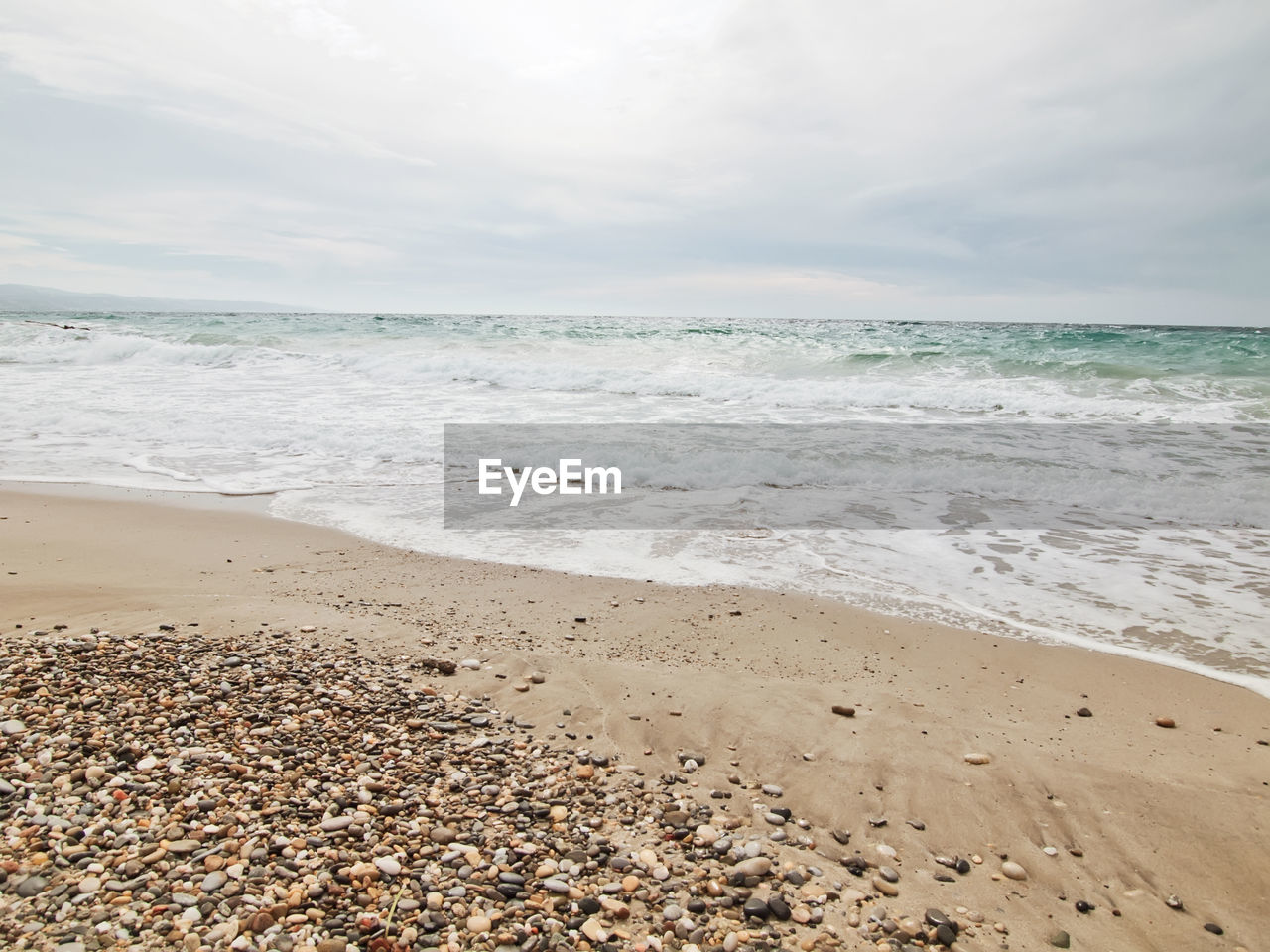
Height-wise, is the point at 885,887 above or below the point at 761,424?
below

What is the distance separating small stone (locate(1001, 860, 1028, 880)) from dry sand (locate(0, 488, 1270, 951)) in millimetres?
30

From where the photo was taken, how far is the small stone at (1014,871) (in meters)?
2.31

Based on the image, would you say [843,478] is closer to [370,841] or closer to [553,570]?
[553,570]

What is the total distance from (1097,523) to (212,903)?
7603 mm

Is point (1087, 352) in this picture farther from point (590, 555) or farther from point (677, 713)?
point (677, 713)

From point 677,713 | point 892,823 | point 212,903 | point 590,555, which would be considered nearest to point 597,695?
point 677,713

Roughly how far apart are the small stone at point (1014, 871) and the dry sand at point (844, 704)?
0.03 meters

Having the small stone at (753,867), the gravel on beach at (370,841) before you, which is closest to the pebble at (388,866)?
the gravel on beach at (370,841)

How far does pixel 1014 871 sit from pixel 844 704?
3.49ft

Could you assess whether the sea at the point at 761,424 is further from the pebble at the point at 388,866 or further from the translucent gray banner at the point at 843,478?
the pebble at the point at 388,866

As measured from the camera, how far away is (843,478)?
8398 millimetres

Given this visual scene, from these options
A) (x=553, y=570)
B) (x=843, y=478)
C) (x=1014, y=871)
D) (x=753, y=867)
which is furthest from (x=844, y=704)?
(x=843, y=478)

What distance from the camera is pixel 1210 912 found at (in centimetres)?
221

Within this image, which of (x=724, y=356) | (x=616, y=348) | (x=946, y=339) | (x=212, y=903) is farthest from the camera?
(x=946, y=339)
